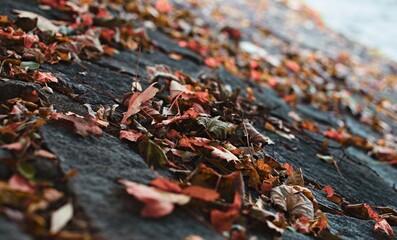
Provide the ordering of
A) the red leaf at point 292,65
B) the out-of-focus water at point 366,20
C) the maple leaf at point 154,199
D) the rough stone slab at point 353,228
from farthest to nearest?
the out-of-focus water at point 366,20, the red leaf at point 292,65, the rough stone slab at point 353,228, the maple leaf at point 154,199

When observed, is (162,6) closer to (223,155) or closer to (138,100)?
(138,100)

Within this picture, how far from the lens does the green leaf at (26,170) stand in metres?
0.79

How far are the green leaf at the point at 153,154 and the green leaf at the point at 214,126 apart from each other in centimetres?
25

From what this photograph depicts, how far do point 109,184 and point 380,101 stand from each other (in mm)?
3330

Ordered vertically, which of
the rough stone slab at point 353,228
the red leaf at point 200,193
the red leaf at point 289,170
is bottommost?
the rough stone slab at point 353,228

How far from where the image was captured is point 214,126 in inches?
50.8

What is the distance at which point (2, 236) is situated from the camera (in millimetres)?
633

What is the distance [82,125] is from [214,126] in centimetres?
41

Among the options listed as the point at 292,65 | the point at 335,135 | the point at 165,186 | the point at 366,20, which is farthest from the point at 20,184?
the point at 366,20

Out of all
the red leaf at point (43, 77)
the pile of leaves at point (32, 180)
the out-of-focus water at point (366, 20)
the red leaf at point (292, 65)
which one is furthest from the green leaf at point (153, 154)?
the out-of-focus water at point (366, 20)

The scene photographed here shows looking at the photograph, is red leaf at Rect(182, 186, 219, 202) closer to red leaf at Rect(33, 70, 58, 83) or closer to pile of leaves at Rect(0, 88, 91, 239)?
pile of leaves at Rect(0, 88, 91, 239)

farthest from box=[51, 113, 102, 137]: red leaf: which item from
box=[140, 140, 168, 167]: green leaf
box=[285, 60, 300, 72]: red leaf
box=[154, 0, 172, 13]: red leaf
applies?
box=[285, 60, 300, 72]: red leaf

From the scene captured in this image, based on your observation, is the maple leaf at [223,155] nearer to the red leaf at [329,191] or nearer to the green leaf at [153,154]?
the green leaf at [153,154]

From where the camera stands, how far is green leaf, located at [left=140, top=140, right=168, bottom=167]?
3.43ft
